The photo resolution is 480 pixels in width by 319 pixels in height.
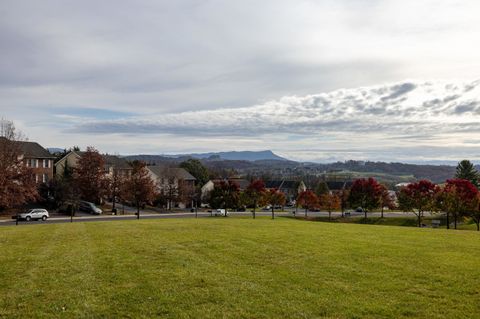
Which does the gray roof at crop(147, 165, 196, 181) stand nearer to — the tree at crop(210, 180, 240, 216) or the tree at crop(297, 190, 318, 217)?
the tree at crop(210, 180, 240, 216)

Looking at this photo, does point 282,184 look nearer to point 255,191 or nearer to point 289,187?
point 289,187

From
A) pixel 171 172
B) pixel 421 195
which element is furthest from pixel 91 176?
pixel 421 195

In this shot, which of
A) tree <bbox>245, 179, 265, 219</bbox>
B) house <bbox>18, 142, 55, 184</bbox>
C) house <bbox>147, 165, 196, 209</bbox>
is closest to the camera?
tree <bbox>245, 179, 265, 219</bbox>

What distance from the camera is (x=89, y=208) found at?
217 feet

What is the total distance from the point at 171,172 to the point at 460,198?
212ft

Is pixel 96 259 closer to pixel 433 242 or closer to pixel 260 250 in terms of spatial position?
pixel 260 250

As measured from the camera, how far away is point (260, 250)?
17891 millimetres

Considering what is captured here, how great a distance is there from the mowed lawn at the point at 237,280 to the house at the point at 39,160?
58060 millimetres

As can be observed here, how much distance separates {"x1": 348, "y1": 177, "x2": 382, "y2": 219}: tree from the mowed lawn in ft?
141

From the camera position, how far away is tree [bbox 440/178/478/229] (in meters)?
46.1

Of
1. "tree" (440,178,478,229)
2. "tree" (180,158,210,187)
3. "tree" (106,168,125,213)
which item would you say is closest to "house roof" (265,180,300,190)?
"tree" (180,158,210,187)

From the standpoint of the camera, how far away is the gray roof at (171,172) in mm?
94312

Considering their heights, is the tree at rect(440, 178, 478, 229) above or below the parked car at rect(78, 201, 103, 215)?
above

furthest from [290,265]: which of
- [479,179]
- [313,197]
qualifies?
[479,179]
